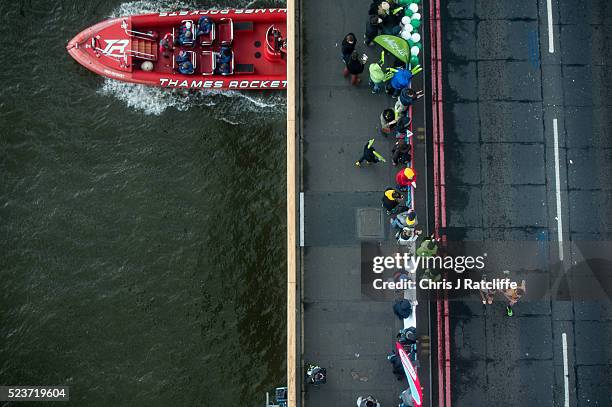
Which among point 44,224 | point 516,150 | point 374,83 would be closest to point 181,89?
point 44,224

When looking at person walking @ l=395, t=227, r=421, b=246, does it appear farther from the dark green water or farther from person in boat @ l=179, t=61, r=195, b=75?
person in boat @ l=179, t=61, r=195, b=75

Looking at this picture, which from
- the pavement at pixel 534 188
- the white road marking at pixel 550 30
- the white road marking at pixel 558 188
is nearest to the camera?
the pavement at pixel 534 188

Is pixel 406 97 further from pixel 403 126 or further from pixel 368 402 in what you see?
pixel 368 402

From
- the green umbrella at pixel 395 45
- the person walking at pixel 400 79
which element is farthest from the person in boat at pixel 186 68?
the person walking at pixel 400 79

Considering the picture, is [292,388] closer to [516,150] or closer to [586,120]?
[516,150]

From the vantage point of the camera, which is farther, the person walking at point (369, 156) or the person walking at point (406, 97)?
the person walking at point (369, 156)

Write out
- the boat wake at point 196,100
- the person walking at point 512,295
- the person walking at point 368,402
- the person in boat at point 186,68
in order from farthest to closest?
the boat wake at point 196,100 → the person in boat at point 186,68 → the person walking at point 512,295 → the person walking at point 368,402

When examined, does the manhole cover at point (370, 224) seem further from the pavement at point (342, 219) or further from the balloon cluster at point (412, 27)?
the balloon cluster at point (412, 27)
